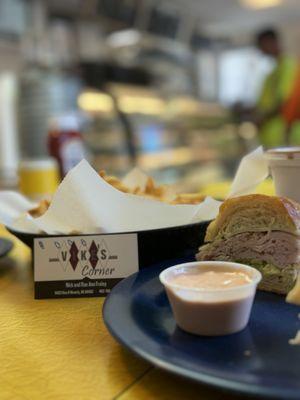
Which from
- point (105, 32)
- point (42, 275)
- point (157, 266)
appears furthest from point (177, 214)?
point (105, 32)

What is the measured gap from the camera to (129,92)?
4.46 m

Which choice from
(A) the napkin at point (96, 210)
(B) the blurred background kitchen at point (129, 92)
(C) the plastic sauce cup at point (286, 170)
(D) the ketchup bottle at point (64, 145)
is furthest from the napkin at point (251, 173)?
(B) the blurred background kitchen at point (129, 92)

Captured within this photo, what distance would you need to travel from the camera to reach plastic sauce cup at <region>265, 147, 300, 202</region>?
1057 millimetres

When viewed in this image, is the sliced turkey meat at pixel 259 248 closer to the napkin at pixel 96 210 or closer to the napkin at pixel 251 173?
the napkin at pixel 96 210

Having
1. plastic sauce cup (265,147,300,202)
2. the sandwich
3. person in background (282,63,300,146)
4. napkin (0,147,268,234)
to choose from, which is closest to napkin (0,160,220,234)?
napkin (0,147,268,234)

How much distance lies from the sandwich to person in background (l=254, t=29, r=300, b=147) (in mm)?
3405

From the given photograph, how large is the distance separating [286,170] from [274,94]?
3524mm

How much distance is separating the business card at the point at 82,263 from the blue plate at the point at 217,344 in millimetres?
88

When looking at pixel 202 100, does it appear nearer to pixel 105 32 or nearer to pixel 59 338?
pixel 105 32

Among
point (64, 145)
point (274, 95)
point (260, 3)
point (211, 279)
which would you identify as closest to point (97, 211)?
point (211, 279)

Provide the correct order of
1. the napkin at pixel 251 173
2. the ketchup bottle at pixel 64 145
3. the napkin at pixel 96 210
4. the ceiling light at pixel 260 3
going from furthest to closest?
the ceiling light at pixel 260 3 → the ketchup bottle at pixel 64 145 → the napkin at pixel 251 173 → the napkin at pixel 96 210

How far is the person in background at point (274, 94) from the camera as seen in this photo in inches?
168

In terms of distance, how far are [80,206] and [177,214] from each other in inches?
8.4

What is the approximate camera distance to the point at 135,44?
5262 millimetres
